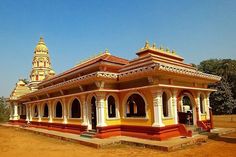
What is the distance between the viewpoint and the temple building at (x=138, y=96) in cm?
1216

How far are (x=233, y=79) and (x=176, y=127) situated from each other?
3054cm

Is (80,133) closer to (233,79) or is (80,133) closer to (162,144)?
(162,144)

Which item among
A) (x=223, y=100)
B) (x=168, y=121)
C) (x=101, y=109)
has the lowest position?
(x=168, y=121)

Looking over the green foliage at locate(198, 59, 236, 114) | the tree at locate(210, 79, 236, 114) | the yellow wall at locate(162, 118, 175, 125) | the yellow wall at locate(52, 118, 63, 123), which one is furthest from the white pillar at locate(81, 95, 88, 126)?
the green foliage at locate(198, 59, 236, 114)

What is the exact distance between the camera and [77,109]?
18.2 m

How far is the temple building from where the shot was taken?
39.9 feet

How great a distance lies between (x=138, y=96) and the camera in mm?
15328

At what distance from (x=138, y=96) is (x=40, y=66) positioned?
74.4 ft

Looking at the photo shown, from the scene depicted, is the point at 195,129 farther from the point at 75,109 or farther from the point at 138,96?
the point at 75,109

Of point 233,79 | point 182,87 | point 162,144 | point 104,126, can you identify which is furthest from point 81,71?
point 233,79

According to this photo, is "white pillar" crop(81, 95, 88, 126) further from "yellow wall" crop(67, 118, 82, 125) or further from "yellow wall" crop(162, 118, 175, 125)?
"yellow wall" crop(162, 118, 175, 125)

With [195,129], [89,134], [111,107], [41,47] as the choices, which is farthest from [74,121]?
[41,47]

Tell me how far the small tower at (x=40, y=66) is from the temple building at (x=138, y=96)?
615 inches

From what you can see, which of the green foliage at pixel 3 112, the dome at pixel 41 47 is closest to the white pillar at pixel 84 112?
the dome at pixel 41 47
